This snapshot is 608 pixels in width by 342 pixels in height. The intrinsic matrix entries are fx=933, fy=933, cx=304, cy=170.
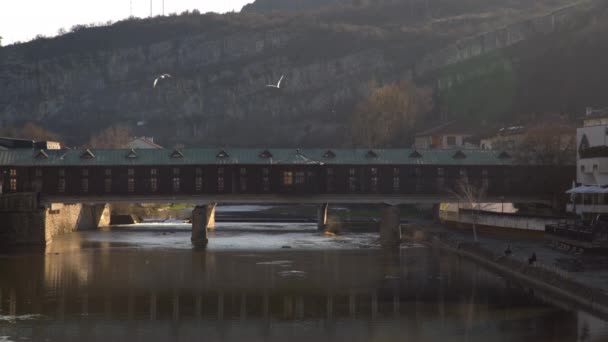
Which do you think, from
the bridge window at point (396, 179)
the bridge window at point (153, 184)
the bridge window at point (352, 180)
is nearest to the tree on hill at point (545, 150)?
the bridge window at point (396, 179)

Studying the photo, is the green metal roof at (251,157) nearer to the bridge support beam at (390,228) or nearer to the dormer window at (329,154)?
the dormer window at (329,154)

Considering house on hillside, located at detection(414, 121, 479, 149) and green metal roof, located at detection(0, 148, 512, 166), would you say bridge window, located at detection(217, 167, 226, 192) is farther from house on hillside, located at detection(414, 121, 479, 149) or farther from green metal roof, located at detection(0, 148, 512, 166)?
house on hillside, located at detection(414, 121, 479, 149)

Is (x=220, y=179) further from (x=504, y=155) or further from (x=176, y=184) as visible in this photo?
(x=504, y=155)

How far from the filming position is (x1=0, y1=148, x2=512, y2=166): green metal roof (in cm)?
9419

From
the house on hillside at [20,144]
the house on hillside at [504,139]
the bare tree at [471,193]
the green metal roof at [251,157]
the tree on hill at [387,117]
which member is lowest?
the bare tree at [471,193]

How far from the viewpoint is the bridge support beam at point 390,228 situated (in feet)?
288

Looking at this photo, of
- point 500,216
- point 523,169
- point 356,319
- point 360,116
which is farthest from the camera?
point 360,116

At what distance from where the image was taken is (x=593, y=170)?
3236 inches

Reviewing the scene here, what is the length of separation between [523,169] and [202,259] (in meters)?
37.3

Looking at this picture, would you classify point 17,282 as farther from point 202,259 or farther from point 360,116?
point 360,116

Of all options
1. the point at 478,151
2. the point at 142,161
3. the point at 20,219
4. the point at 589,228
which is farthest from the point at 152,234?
the point at 589,228

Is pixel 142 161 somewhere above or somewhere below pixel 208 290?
above

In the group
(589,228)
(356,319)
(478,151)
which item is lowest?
(356,319)

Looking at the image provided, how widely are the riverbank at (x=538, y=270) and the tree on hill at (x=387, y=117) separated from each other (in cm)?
6021
